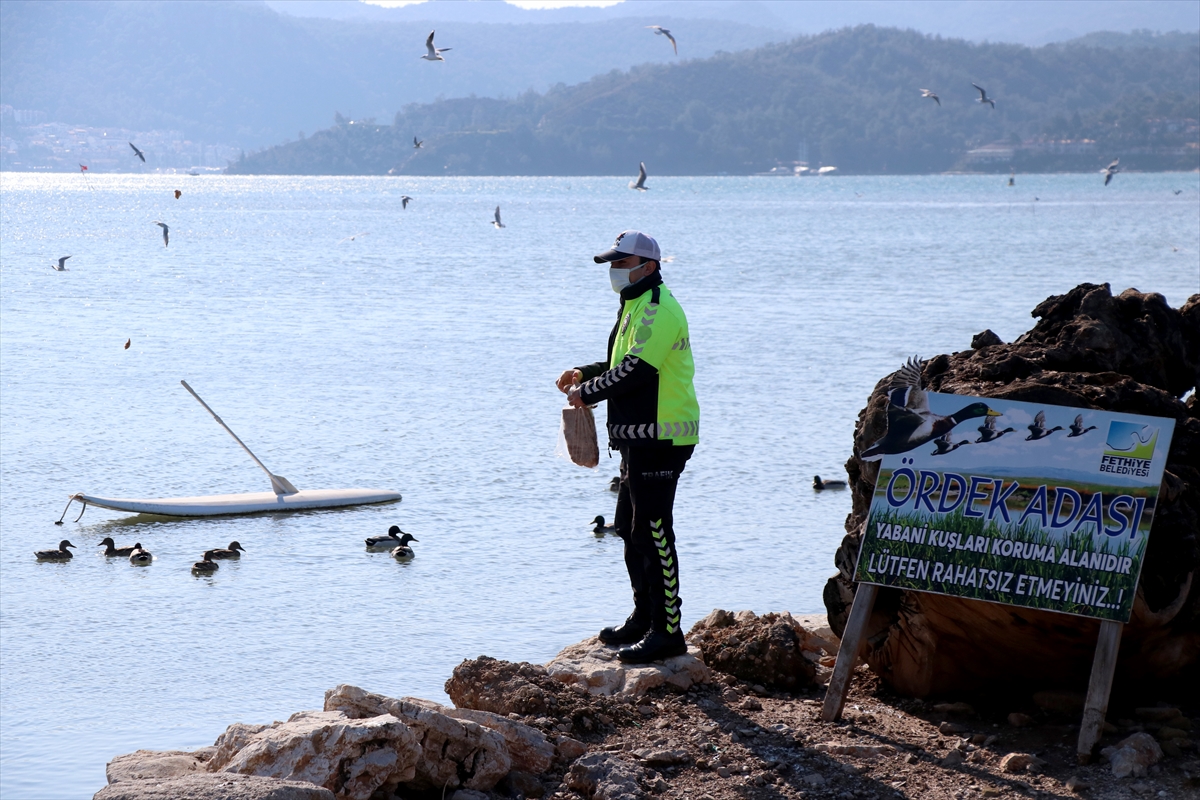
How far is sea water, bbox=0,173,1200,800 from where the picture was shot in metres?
9.63

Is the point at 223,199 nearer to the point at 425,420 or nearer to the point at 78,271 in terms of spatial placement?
the point at 78,271

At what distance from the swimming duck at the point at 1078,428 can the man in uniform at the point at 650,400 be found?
1700 millimetres

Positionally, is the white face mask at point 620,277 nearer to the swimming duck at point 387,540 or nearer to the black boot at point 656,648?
the black boot at point 656,648

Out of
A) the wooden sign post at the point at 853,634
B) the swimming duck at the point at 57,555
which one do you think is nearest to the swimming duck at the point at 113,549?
the swimming duck at the point at 57,555

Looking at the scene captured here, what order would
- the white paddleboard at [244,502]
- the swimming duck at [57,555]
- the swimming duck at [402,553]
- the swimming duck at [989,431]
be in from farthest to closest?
1. the white paddleboard at [244,502]
2. the swimming duck at [57,555]
3. the swimming duck at [402,553]
4. the swimming duck at [989,431]

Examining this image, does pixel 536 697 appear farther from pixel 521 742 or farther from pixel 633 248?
pixel 633 248

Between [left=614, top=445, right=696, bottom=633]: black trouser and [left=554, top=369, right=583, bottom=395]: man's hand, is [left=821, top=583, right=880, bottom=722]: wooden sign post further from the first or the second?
[left=554, top=369, right=583, bottom=395]: man's hand

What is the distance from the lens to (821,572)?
11.5 meters

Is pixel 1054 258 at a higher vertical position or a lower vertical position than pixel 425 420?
higher

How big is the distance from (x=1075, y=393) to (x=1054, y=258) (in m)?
45.1

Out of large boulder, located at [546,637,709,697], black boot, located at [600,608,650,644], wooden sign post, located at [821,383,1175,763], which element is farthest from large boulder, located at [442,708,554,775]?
wooden sign post, located at [821,383,1175,763]

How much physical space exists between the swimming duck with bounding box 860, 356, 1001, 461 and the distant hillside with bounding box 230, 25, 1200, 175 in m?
180

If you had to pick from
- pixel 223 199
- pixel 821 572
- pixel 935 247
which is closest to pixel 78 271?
pixel 935 247

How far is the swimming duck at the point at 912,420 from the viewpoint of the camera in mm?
6242
